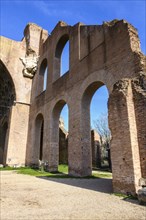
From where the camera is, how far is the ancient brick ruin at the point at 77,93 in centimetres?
579

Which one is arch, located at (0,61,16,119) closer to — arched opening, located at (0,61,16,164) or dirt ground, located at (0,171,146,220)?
arched opening, located at (0,61,16,164)

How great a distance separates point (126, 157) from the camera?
18.1 ft

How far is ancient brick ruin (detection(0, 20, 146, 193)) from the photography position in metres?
5.79

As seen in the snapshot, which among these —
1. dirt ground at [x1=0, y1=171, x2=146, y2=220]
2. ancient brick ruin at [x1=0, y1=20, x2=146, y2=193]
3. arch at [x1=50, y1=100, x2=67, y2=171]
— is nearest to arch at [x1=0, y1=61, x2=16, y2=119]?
ancient brick ruin at [x1=0, y1=20, x2=146, y2=193]

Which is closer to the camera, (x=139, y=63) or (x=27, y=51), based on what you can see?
(x=139, y=63)

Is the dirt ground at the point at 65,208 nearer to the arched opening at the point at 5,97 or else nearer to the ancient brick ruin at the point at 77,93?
the ancient brick ruin at the point at 77,93

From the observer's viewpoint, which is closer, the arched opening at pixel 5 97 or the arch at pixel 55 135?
the arch at pixel 55 135

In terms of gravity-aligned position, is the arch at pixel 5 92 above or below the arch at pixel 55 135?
above

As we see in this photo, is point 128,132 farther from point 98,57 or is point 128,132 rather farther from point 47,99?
point 47,99

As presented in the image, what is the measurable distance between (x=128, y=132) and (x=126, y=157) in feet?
2.43

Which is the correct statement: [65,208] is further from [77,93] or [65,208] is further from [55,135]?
[55,135]

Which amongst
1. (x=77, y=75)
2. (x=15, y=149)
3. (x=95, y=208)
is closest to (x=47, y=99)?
(x=77, y=75)

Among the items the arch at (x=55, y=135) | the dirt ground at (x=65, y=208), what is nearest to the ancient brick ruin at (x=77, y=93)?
the arch at (x=55, y=135)

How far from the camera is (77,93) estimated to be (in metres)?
10.6
